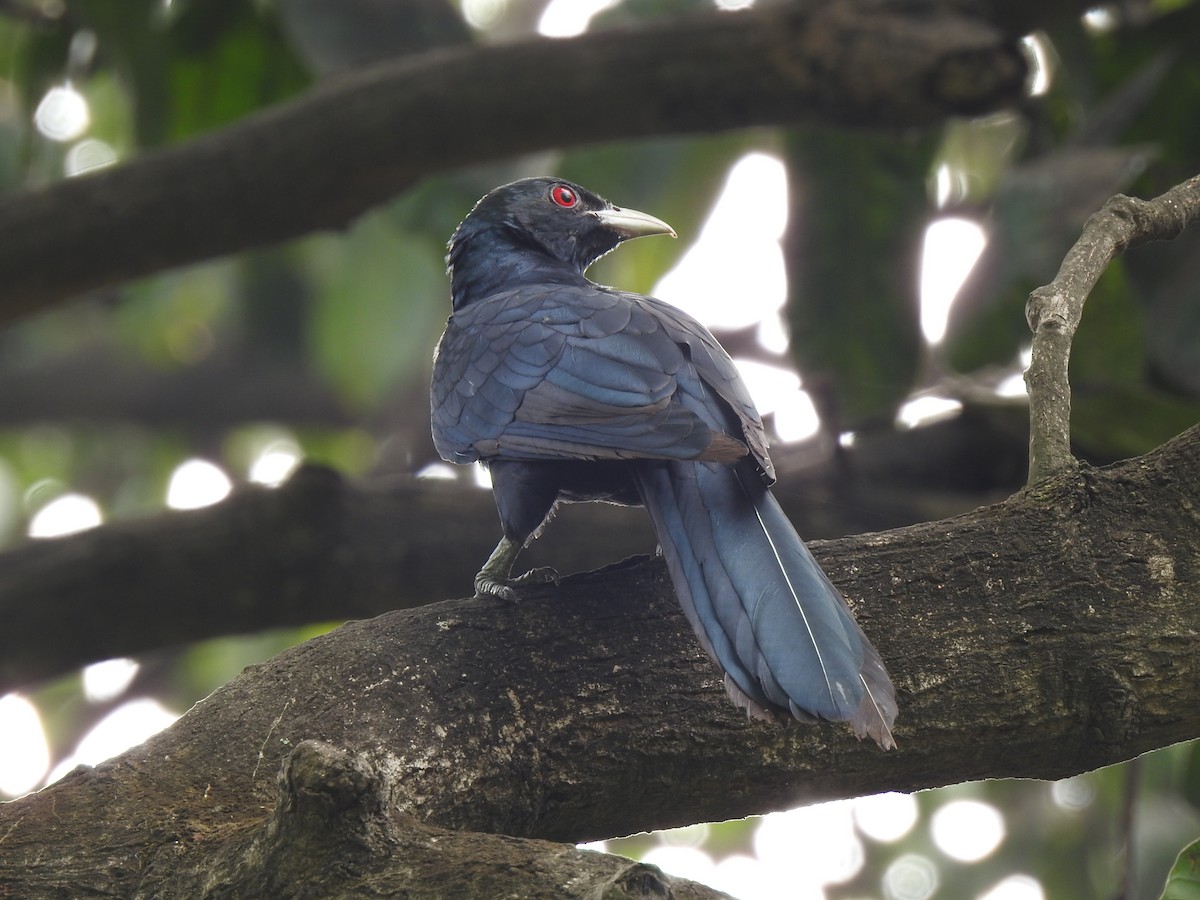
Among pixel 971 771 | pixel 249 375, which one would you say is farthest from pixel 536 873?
pixel 249 375

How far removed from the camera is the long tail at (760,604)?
2.03m

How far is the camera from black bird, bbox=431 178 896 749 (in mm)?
2105

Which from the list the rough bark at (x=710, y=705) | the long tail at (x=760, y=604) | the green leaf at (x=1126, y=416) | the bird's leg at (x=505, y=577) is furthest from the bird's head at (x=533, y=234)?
the rough bark at (x=710, y=705)

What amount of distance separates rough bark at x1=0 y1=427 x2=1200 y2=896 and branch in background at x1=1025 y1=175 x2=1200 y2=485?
3.5 inches

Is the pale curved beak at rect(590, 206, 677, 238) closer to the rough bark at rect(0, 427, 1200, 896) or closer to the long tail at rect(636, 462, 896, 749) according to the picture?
the long tail at rect(636, 462, 896, 749)

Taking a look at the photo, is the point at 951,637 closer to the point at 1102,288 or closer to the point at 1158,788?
the point at 1102,288

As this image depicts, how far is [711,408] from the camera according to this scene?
2945mm

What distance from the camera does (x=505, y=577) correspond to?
10.4 feet

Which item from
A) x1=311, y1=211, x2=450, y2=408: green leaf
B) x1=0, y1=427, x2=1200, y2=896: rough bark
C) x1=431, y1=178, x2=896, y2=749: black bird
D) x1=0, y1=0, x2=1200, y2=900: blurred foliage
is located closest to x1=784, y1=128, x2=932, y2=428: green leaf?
x1=0, y1=0, x2=1200, y2=900: blurred foliage

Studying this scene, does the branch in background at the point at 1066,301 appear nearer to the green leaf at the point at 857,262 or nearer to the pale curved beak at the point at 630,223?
the pale curved beak at the point at 630,223

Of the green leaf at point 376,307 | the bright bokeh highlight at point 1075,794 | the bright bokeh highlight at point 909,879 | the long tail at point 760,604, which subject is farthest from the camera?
the bright bokeh highlight at point 909,879

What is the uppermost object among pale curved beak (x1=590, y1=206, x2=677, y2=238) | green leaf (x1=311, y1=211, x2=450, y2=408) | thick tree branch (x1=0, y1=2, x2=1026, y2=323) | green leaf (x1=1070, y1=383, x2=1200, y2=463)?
green leaf (x1=311, y1=211, x2=450, y2=408)

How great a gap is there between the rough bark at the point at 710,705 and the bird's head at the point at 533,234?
1.89 meters

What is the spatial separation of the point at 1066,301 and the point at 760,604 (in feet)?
2.79
